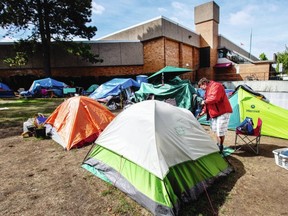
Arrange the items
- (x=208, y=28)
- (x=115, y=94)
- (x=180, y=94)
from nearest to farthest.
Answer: (x=180, y=94)
(x=115, y=94)
(x=208, y=28)

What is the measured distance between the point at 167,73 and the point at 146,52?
34.9 ft

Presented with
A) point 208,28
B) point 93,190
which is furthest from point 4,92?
point 208,28

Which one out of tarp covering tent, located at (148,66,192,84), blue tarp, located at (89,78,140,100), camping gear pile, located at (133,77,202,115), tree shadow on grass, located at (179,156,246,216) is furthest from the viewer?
blue tarp, located at (89,78,140,100)

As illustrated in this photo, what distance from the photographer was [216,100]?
427 cm

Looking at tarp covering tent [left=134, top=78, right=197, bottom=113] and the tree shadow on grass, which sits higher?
tarp covering tent [left=134, top=78, right=197, bottom=113]

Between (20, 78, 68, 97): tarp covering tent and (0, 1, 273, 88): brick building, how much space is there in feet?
11.5

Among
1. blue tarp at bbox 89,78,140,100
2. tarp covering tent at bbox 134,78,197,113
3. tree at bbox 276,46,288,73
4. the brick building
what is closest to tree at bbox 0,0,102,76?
the brick building

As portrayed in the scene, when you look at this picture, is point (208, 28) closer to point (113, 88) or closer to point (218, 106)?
point (113, 88)

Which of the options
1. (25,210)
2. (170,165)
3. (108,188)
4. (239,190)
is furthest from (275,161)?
(25,210)

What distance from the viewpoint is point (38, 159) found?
179 inches

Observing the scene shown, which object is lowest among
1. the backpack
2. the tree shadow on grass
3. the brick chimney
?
the tree shadow on grass

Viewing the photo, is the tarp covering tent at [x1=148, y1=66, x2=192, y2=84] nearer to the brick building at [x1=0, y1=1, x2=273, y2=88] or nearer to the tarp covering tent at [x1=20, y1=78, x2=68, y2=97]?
the tarp covering tent at [x1=20, y1=78, x2=68, y2=97]

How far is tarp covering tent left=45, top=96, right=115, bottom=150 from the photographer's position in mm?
5188

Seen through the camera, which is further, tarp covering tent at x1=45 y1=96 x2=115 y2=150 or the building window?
the building window
